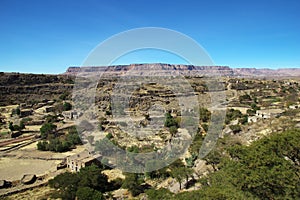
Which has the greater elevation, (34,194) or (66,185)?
(66,185)

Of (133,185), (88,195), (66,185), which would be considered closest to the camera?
(88,195)

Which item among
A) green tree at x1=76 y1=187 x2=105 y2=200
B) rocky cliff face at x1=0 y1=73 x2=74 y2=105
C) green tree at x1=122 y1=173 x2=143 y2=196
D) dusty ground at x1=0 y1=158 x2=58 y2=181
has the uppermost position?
rocky cliff face at x1=0 y1=73 x2=74 y2=105

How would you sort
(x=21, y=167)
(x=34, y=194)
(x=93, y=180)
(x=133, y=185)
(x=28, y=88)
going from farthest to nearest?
(x=28, y=88), (x=21, y=167), (x=34, y=194), (x=93, y=180), (x=133, y=185)

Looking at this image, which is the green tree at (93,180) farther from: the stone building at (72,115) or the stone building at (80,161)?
the stone building at (72,115)

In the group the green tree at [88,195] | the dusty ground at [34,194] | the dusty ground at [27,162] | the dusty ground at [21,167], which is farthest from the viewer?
the dusty ground at [27,162]

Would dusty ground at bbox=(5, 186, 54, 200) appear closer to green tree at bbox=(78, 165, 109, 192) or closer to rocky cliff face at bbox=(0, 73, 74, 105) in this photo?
green tree at bbox=(78, 165, 109, 192)

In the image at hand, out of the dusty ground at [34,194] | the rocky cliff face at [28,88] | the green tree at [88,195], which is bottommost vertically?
the dusty ground at [34,194]

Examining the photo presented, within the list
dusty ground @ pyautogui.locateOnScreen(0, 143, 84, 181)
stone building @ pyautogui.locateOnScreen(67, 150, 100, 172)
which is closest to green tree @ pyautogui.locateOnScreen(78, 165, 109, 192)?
stone building @ pyautogui.locateOnScreen(67, 150, 100, 172)

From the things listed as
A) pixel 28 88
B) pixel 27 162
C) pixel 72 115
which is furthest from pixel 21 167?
pixel 28 88

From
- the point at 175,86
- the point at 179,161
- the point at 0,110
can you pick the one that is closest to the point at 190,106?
the point at 175,86

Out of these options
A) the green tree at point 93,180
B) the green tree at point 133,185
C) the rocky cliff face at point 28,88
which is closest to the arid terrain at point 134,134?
the green tree at point 133,185

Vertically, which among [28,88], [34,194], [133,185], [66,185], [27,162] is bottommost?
[27,162]

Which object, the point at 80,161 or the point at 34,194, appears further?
the point at 80,161

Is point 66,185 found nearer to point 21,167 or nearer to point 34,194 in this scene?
point 34,194
